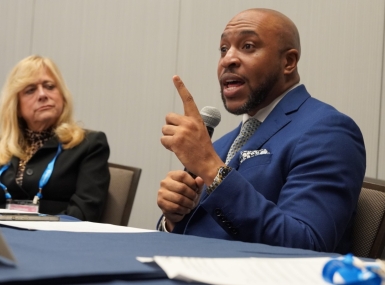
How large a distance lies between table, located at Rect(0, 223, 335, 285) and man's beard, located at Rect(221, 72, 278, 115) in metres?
0.94

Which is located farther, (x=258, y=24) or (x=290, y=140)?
(x=258, y=24)

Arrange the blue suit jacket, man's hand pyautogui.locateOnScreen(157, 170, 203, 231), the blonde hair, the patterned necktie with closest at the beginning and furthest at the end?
the blue suit jacket → man's hand pyautogui.locateOnScreen(157, 170, 203, 231) → the patterned necktie → the blonde hair

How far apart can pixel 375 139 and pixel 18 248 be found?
2742 millimetres

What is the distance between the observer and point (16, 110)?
11.1ft

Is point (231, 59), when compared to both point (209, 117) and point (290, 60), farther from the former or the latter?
point (209, 117)

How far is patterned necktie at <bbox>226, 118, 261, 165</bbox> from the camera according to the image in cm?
204

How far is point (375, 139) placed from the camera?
3.33 metres

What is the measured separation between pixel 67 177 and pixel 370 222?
1.76 meters

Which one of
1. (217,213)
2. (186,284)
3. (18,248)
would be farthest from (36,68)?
(186,284)

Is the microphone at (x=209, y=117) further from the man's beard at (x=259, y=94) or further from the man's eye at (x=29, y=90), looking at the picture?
the man's eye at (x=29, y=90)

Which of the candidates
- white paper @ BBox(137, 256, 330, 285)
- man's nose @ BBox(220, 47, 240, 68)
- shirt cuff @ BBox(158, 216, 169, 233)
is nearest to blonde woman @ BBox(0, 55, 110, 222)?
shirt cuff @ BBox(158, 216, 169, 233)

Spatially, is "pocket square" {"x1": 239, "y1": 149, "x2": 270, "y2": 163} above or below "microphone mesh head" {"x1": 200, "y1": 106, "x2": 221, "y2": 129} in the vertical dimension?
below

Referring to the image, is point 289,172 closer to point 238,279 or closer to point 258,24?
point 258,24

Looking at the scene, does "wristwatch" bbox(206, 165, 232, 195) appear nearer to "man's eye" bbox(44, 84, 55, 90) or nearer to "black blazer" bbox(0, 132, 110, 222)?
"black blazer" bbox(0, 132, 110, 222)
